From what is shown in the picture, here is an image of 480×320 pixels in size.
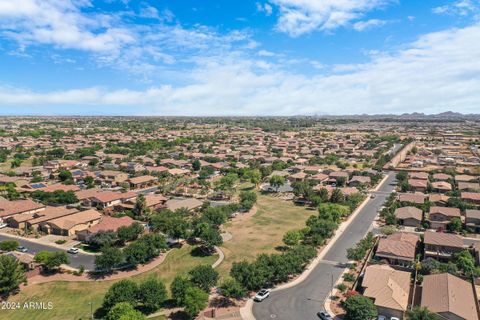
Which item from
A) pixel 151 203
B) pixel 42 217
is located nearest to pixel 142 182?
pixel 151 203

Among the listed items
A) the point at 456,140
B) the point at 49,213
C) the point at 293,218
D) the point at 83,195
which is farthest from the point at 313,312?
the point at 456,140

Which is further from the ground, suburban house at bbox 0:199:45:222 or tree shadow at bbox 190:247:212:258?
suburban house at bbox 0:199:45:222

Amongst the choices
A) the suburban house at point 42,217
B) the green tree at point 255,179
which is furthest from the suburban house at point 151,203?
the green tree at point 255,179

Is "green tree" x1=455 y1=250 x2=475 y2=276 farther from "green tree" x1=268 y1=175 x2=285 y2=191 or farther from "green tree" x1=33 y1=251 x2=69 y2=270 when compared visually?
"green tree" x1=33 y1=251 x2=69 y2=270

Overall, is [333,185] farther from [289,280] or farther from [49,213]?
[49,213]

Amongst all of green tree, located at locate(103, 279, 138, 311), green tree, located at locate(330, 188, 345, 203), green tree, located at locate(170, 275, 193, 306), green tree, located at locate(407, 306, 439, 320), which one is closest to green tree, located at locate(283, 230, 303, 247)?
green tree, located at locate(170, 275, 193, 306)

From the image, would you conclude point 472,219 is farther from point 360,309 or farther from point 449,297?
point 360,309
